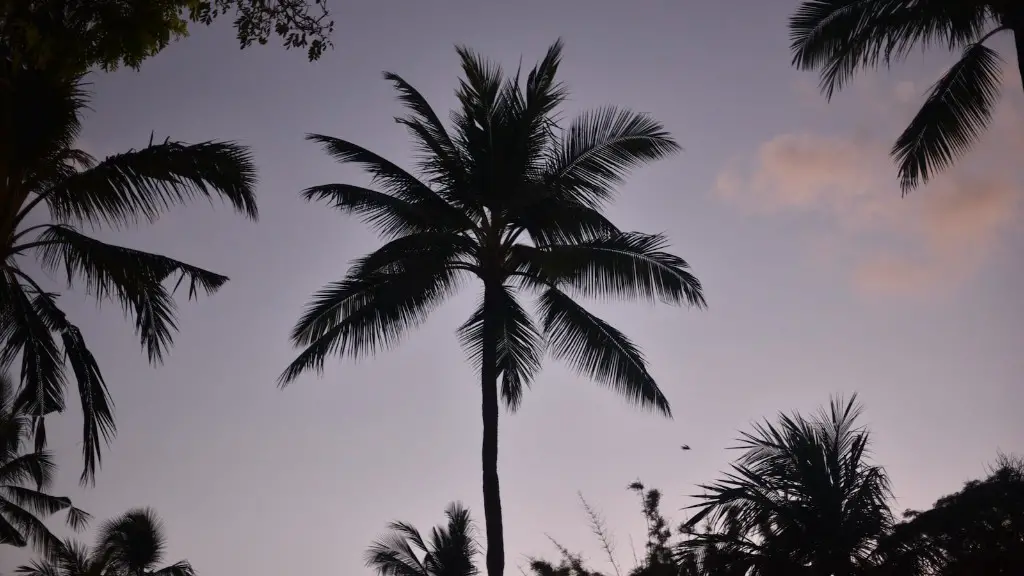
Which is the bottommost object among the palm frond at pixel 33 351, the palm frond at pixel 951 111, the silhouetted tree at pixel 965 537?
the silhouetted tree at pixel 965 537

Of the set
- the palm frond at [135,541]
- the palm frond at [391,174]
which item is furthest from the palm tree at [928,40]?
the palm frond at [135,541]

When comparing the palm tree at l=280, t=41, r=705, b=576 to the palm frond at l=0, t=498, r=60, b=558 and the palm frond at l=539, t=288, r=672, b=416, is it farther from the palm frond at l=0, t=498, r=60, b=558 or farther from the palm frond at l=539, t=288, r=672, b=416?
the palm frond at l=0, t=498, r=60, b=558

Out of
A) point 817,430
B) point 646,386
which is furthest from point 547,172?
point 817,430

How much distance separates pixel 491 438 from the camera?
16.1 meters

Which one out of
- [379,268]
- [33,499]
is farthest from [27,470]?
[379,268]

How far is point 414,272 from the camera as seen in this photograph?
53.7 feet

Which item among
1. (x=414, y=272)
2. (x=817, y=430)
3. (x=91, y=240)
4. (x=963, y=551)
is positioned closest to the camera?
(x=91, y=240)

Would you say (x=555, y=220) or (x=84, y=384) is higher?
(x=555, y=220)

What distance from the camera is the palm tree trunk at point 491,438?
15.0m

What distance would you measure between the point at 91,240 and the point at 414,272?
6.71 metres

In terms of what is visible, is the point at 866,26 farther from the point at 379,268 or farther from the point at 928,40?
the point at 379,268

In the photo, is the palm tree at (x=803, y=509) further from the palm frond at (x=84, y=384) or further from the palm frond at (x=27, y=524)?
the palm frond at (x=27, y=524)

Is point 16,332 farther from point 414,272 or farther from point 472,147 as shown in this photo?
point 472,147

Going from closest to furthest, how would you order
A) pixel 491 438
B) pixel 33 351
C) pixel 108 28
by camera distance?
pixel 108 28 → pixel 33 351 → pixel 491 438
